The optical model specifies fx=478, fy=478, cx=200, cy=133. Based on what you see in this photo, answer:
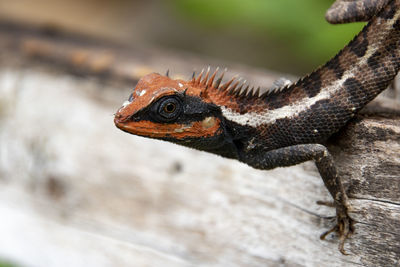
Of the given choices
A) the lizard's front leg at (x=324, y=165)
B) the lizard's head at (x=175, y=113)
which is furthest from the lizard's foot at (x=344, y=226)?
the lizard's head at (x=175, y=113)

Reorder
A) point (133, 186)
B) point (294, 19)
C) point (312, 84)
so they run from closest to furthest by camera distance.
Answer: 1. point (312, 84)
2. point (133, 186)
3. point (294, 19)

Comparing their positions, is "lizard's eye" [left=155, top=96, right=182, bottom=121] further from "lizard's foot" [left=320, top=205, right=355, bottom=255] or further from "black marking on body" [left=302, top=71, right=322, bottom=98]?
"lizard's foot" [left=320, top=205, right=355, bottom=255]

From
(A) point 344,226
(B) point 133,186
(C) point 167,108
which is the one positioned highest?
(C) point 167,108

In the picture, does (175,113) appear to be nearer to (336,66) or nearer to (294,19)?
(336,66)

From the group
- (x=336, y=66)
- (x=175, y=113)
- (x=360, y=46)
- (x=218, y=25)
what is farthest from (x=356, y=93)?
(x=218, y=25)

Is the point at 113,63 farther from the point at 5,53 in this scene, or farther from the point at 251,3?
the point at 251,3

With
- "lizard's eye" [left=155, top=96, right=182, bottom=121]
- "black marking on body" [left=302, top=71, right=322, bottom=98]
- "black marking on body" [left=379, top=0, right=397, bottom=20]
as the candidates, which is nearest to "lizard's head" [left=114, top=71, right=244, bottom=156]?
"lizard's eye" [left=155, top=96, right=182, bottom=121]

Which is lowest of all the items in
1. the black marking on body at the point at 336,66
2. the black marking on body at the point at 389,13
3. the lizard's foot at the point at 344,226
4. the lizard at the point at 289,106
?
the lizard's foot at the point at 344,226

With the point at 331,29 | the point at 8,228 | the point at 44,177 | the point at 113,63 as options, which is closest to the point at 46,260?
the point at 8,228

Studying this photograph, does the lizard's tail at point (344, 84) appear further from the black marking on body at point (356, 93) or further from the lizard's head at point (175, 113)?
the lizard's head at point (175, 113)
